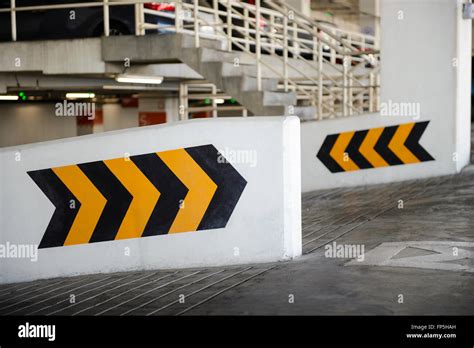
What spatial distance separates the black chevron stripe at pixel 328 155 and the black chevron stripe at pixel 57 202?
19.8ft

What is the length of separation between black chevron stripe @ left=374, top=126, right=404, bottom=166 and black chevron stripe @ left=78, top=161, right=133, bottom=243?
20.1 ft

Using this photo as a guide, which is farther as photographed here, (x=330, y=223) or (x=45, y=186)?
(x=330, y=223)

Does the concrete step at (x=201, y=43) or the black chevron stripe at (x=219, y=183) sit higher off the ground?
→ the concrete step at (x=201, y=43)

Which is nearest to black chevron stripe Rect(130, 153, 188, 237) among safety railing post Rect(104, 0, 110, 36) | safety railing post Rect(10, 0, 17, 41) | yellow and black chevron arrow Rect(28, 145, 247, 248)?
yellow and black chevron arrow Rect(28, 145, 247, 248)

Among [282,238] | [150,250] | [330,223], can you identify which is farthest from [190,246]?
[330,223]

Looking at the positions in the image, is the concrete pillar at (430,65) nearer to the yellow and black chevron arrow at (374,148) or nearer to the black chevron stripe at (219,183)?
the yellow and black chevron arrow at (374,148)

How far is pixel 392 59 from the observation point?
38.2 ft

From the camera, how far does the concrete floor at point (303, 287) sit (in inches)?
195

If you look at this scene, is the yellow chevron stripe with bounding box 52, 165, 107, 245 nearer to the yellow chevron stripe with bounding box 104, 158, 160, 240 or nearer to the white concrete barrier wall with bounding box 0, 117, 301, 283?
the white concrete barrier wall with bounding box 0, 117, 301, 283

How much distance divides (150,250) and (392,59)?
6476mm

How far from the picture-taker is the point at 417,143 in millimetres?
11602

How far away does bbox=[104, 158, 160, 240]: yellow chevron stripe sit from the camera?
6.44 metres

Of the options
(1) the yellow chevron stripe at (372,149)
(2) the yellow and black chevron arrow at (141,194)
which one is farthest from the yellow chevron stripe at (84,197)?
(1) the yellow chevron stripe at (372,149)
